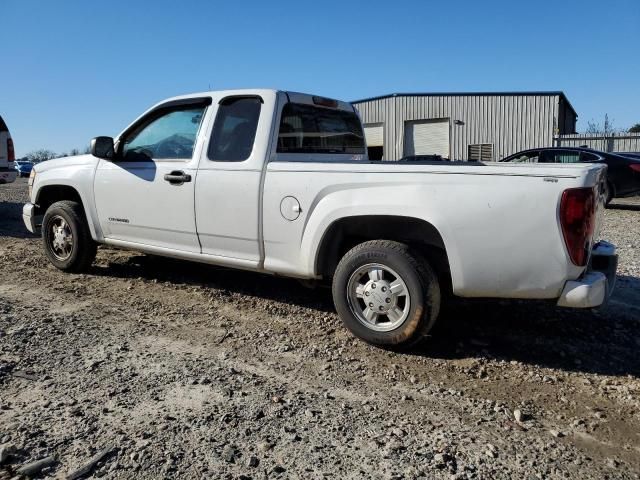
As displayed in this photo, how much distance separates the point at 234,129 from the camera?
16.3 ft

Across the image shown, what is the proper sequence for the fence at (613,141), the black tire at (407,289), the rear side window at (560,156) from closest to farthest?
the black tire at (407,289) < the rear side window at (560,156) < the fence at (613,141)

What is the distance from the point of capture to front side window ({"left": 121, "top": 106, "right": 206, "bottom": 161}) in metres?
5.19

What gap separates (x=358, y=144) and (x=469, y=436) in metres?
3.68

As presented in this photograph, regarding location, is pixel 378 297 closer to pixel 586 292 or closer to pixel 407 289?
pixel 407 289

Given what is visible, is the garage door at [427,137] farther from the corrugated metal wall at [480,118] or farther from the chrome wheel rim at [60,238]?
the chrome wheel rim at [60,238]

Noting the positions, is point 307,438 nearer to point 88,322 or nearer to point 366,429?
point 366,429

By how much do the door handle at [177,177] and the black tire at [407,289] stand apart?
1.72 m

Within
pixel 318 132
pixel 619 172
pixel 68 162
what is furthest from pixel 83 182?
pixel 619 172

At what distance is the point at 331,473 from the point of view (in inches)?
100

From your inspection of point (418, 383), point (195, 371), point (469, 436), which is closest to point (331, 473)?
point (469, 436)

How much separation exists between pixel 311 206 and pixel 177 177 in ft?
4.83

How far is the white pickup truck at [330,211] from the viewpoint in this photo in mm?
3492

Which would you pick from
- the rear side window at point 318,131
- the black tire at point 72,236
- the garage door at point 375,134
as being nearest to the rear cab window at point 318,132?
the rear side window at point 318,131

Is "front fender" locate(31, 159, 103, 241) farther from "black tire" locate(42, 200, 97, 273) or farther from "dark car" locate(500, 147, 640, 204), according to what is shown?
"dark car" locate(500, 147, 640, 204)
